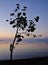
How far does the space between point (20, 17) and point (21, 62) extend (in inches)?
157

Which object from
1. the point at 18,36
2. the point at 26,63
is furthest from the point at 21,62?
the point at 18,36

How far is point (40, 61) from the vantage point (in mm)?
21281

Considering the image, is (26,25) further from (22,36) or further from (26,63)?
(26,63)

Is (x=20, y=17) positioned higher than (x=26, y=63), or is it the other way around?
(x=20, y=17)

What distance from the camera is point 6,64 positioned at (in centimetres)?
2027

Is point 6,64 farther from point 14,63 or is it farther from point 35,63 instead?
point 35,63

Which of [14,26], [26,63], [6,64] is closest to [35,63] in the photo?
[26,63]

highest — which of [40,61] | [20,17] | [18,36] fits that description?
[20,17]

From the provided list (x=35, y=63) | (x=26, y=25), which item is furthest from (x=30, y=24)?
(x=35, y=63)

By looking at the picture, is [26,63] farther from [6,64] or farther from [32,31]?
[32,31]

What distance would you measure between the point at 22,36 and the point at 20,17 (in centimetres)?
137

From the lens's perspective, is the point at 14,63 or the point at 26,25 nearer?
the point at 26,25

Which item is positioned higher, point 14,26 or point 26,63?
point 14,26

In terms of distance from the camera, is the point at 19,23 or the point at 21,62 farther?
the point at 21,62
